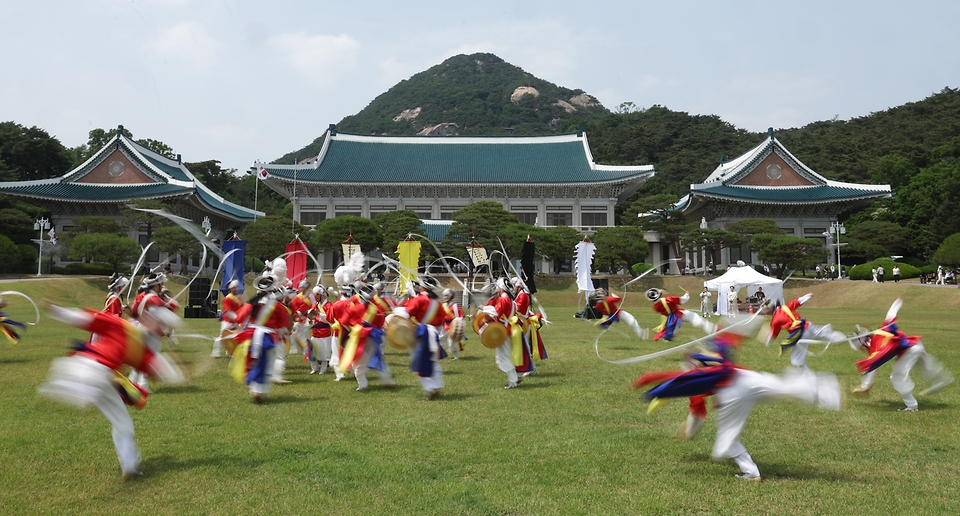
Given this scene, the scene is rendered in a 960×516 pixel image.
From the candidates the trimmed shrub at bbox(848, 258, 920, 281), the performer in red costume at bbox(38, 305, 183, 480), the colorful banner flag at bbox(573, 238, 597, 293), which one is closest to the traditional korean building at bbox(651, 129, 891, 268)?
the trimmed shrub at bbox(848, 258, 920, 281)

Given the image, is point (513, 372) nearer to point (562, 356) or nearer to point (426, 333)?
point (426, 333)

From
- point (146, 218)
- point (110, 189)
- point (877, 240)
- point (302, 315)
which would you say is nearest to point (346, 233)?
point (146, 218)

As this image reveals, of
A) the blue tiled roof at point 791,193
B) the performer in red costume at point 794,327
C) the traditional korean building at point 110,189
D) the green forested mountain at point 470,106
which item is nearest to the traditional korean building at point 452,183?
the blue tiled roof at point 791,193

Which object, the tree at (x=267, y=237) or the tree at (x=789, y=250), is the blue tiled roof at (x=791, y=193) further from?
the tree at (x=267, y=237)

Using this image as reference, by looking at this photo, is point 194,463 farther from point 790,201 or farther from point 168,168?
point 168,168

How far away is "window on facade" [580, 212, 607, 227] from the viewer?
50781mm

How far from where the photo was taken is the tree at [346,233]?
38500 mm

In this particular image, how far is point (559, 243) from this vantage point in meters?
39.5

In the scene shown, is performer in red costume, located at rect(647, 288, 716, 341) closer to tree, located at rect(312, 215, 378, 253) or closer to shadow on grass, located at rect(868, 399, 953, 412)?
shadow on grass, located at rect(868, 399, 953, 412)

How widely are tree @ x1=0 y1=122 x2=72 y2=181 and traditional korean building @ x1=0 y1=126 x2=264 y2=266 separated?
11166 millimetres

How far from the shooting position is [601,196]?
1998 inches

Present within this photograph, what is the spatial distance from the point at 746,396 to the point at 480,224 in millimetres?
33889

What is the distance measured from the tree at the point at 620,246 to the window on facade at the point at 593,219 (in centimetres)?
990

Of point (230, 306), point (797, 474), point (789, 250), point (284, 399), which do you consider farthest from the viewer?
point (789, 250)
